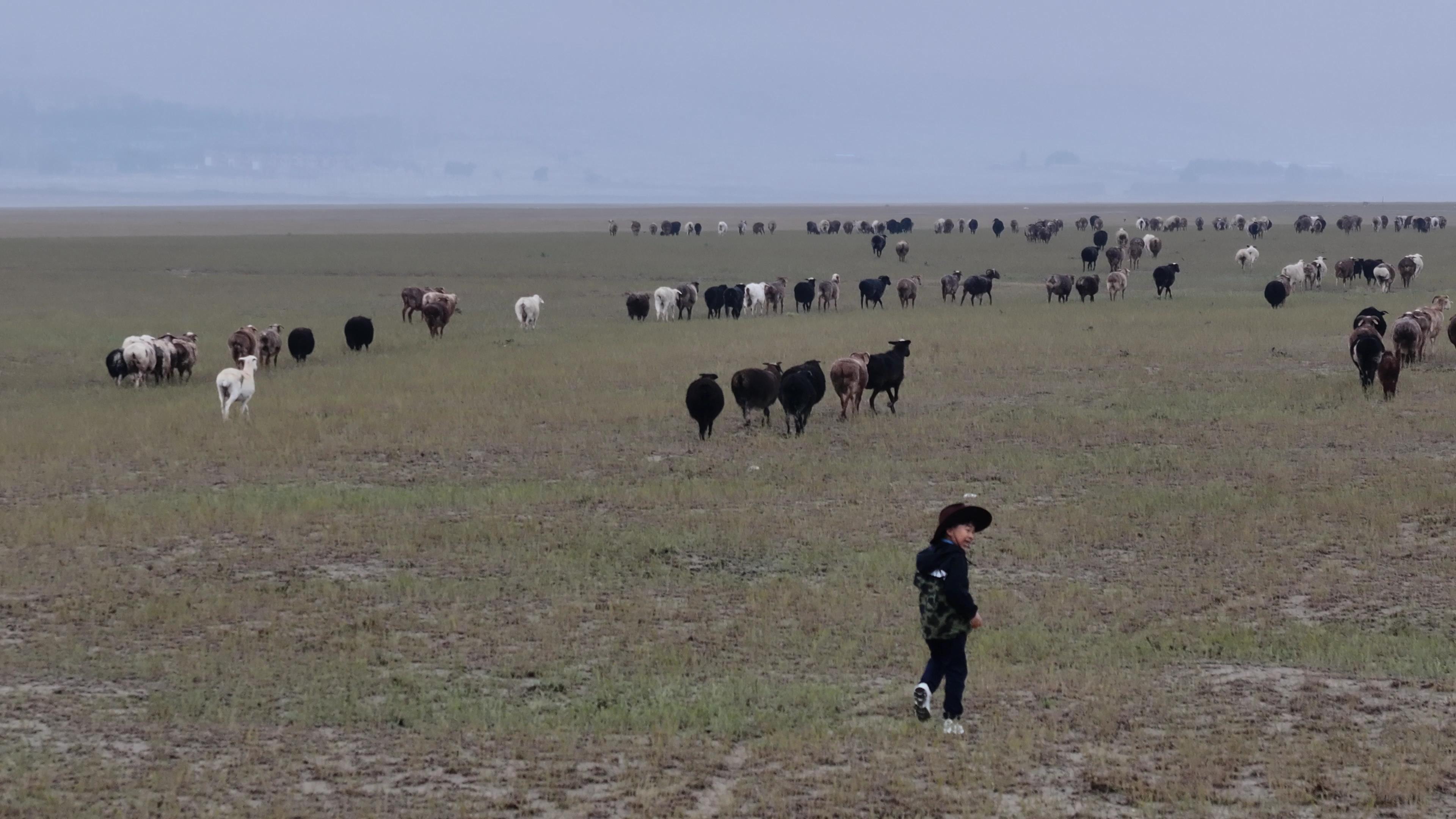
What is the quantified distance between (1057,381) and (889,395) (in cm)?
379

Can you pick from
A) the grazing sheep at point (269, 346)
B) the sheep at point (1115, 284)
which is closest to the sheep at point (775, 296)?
the sheep at point (1115, 284)

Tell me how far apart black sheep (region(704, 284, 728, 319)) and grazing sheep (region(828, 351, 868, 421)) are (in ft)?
53.9

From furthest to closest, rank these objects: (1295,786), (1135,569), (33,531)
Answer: (33,531), (1135,569), (1295,786)

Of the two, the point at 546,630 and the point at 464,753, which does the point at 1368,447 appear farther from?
the point at 464,753

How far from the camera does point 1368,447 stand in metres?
16.4

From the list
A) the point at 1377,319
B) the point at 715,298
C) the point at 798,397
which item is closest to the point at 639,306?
the point at 715,298

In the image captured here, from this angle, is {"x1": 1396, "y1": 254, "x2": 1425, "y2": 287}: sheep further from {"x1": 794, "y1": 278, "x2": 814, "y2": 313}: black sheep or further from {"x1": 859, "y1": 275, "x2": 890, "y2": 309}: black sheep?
{"x1": 794, "y1": 278, "x2": 814, "y2": 313}: black sheep

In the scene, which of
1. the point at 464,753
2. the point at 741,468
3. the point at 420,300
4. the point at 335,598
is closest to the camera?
the point at 464,753

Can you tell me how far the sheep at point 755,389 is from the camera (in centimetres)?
1828

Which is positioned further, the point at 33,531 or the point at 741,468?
the point at 741,468

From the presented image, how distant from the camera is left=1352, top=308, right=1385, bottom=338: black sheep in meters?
24.4

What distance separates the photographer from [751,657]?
963 centimetres

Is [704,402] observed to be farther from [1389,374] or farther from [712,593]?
[1389,374]

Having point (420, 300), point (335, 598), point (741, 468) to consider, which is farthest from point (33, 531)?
point (420, 300)
